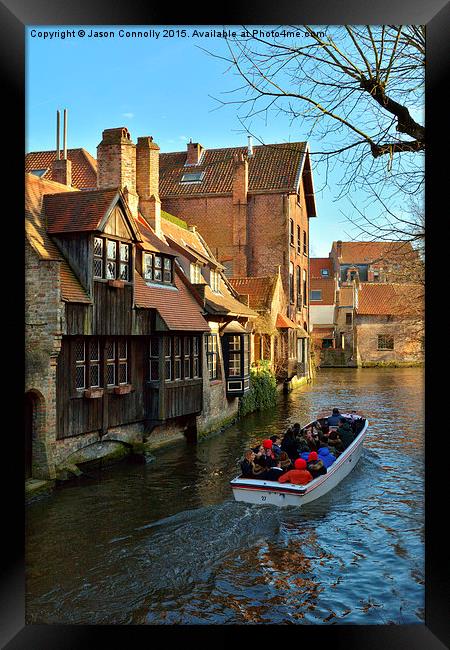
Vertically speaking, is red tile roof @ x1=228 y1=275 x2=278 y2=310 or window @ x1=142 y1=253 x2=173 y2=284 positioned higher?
window @ x1=142 y1=253 x2=173 y2=284

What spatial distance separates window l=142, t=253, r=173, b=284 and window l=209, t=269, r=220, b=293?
5.35ft

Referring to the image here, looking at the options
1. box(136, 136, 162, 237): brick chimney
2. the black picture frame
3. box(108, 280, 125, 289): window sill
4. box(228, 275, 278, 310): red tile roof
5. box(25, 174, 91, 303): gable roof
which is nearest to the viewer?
the black picture frame

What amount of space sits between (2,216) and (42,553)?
4.85 metres

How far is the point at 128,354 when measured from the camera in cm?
1310

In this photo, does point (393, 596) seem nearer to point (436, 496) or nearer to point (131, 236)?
point (436, 496)

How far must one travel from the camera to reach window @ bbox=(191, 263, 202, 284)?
15.9 m

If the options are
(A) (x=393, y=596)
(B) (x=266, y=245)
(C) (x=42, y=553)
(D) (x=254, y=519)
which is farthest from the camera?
(B) (x=266, y=245)

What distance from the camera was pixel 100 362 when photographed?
12.1 meters

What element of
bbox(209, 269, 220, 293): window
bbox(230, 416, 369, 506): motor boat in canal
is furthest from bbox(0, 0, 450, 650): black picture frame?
bbox(209, 269, 220, 293): window

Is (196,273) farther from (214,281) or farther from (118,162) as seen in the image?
(118,162)

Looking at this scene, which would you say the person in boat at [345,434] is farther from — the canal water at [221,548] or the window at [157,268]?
the window at [157,268]

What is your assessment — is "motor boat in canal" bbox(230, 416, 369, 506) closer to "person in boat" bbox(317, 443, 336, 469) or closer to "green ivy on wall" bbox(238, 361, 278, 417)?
"person in boat" bbox(317, 443, 336, 469)

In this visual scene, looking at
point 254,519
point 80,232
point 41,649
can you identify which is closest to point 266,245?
point 80,232

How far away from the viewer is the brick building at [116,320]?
10.7 m
